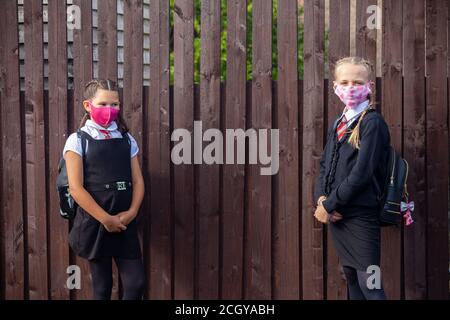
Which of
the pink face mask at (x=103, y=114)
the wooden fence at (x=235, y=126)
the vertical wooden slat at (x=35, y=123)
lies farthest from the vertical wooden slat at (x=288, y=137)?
the vertical wooden slat at (x=35, y=123)

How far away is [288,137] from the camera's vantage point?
182 inches

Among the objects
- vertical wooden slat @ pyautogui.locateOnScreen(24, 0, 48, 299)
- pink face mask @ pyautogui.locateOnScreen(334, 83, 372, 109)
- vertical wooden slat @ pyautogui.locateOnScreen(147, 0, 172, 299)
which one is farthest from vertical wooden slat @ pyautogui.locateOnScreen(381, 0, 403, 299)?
vertical wooden slat @ pyautogui.locateOnScreen(24, 0, 48, 299)

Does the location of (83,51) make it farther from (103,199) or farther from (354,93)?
(354,93)

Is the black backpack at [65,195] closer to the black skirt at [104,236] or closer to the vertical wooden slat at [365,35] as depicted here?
the black skirt at [104,236]

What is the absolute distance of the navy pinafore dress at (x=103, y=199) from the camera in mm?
3883

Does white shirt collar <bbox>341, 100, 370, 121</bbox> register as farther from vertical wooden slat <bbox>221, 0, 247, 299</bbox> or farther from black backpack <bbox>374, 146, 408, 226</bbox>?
vertical wooden slat <bbox>221, 0, 247, 299</bbox>

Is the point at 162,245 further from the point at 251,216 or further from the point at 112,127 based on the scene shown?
the point at 112,127

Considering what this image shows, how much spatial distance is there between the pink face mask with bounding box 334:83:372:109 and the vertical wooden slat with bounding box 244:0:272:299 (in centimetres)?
85

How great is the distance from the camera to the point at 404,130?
461 cm

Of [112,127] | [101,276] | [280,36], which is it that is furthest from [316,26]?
[101,276]

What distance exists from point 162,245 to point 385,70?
2219 mm

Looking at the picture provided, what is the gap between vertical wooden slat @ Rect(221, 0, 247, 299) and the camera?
4605mm

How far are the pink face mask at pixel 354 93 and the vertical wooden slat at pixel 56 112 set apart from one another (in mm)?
2168
